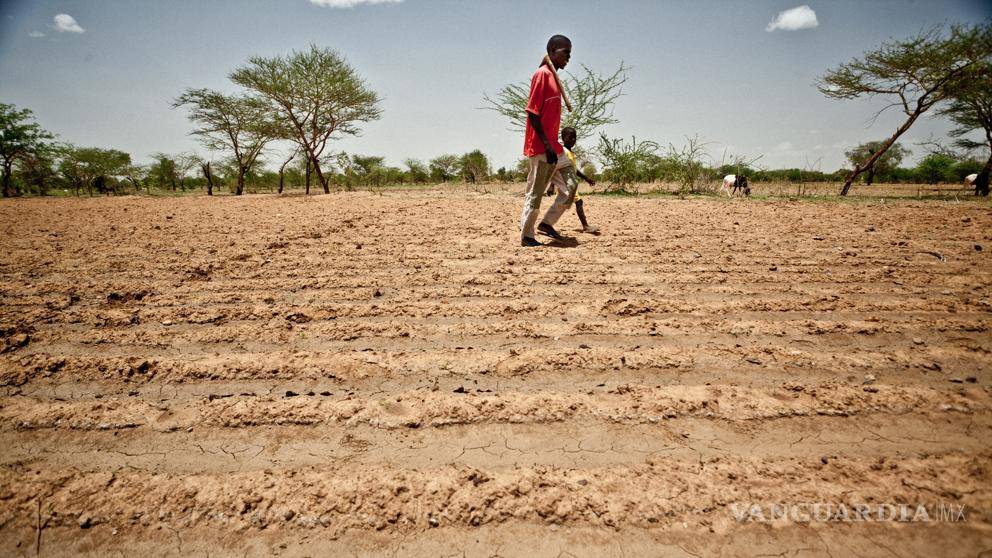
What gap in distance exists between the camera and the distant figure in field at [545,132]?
359 cm

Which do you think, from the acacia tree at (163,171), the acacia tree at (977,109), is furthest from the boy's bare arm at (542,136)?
the acacia tree at (163,171)

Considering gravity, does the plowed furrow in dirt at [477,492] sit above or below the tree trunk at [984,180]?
below

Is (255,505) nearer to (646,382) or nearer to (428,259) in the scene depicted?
(646,382)

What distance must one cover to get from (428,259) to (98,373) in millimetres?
2389

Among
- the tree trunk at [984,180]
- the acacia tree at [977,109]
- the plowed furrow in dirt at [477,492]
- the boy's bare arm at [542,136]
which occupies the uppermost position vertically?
the acacia tree at [977,109]

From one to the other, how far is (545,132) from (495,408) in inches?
114

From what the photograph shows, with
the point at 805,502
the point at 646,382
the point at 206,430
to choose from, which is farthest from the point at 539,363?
the point at 206,430

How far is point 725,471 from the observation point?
49.9 inches

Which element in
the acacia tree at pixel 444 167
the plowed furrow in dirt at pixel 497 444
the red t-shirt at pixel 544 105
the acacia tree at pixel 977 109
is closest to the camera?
the plowed furrow in dirt at pixel 497 444

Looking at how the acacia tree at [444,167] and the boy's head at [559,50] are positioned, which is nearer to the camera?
the boy's head at [559,50]

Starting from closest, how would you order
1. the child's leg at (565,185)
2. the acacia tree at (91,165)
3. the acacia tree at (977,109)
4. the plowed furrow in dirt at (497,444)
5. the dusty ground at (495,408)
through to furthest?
the dusty ground at (495,408), the plowed furrow in dirt at (497,444), the child's leg at (565,185), the acacia tree at (977,109), the acacia tree at (91,165)

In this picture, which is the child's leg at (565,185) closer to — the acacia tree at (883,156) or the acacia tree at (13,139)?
the acacia tree at (13,139)

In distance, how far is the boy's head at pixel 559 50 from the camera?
3590 millimetres

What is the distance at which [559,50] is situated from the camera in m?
3.62
